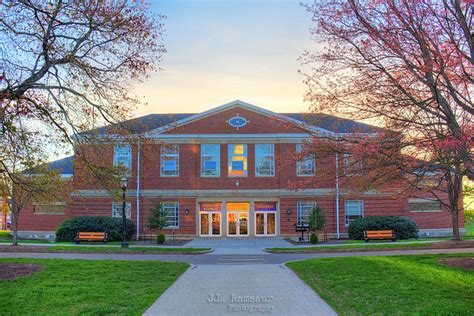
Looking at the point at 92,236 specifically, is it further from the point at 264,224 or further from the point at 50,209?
the point at 264,224

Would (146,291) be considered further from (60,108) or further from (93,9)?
(93,9)

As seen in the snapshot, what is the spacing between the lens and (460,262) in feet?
45.3

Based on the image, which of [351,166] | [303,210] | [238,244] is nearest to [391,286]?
[351,166]

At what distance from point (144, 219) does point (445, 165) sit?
24.6 m

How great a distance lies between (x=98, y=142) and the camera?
40.8 feet

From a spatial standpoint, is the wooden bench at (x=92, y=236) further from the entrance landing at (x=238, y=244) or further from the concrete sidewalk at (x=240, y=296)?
the concrete sidewalk at (x=240, y=296)

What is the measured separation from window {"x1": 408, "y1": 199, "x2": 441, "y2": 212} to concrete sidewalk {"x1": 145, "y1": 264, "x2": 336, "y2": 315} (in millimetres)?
22882

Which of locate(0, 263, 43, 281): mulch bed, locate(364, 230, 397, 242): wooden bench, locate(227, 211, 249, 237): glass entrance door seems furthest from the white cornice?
locate(0, 263, 43, 281): mulch bed

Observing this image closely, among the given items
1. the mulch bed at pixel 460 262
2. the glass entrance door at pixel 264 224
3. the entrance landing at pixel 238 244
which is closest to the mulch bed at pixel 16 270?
the entrance landing at pixel 238 244

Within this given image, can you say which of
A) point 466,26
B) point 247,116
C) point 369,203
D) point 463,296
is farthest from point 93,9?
point 369,203

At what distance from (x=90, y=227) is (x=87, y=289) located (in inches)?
798

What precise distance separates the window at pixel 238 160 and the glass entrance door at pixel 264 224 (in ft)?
11.0

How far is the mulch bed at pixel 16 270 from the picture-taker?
37.4 ft

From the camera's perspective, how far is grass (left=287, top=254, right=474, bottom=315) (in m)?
8.03
